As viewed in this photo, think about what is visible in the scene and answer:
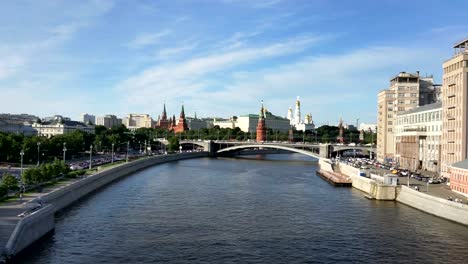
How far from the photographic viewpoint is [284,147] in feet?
412

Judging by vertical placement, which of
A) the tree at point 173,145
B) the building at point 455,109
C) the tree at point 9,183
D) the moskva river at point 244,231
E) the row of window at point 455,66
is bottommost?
the moskva river at point 244,231

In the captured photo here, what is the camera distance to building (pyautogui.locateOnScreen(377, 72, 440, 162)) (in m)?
93.6

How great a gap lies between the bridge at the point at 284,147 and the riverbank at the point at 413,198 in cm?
4752

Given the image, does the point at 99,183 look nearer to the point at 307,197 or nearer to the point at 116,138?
the point at 307,197

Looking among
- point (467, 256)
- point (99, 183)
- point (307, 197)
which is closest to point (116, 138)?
point (99, 183)

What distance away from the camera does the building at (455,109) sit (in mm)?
56031

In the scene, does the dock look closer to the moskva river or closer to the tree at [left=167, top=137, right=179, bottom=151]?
the moskva river

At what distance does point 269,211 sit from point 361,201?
13429mm

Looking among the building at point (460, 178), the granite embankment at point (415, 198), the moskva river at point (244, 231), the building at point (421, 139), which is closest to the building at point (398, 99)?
the building at point (421, 139)

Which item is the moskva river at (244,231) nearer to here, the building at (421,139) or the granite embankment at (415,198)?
the granite embankment at (415,198)

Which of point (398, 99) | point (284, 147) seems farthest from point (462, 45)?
point (284, 147)

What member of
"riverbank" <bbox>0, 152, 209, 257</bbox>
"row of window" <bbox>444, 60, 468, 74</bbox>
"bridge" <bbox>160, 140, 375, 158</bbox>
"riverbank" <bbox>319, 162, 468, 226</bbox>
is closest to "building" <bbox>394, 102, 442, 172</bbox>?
"row of window" <bbox>444, 60, 468, 74</bbox>

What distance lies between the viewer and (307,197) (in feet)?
181

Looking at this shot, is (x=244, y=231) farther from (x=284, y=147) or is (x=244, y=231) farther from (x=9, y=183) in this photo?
(x=284, y=147)
